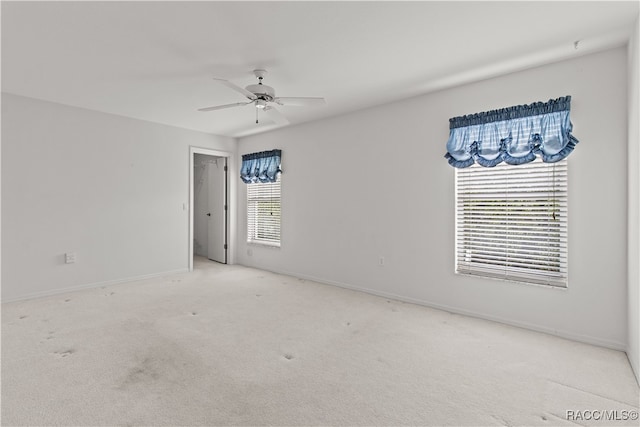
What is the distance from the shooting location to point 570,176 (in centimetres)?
295

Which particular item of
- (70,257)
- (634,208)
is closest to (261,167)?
(70,257)

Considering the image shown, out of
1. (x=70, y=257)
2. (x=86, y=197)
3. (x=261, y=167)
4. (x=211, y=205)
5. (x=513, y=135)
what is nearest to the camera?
(x=513, y=135)

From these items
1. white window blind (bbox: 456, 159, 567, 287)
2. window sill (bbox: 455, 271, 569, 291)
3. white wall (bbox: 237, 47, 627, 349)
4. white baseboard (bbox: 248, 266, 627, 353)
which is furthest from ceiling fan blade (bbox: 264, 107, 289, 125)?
window sill (bbox: 455, 271, 569, 291)

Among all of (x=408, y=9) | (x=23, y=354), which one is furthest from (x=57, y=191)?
(x=408, y=9)

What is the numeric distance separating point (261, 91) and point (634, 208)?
3.25m

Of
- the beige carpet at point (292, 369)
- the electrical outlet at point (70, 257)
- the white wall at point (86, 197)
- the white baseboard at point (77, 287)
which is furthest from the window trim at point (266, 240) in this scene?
the electrical outlet at point (70, 257)

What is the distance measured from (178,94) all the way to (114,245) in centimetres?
255

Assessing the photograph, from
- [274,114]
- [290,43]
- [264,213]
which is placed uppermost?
[290,43]

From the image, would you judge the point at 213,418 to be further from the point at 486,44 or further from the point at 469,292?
the point at 486,44

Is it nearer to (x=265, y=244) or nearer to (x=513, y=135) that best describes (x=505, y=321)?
(x=513, y=135)

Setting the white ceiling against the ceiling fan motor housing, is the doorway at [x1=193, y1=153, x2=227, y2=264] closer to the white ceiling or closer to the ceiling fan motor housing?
the white ceiling

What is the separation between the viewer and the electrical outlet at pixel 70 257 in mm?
4406

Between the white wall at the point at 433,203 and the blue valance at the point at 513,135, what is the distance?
126mm

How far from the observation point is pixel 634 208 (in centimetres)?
244
